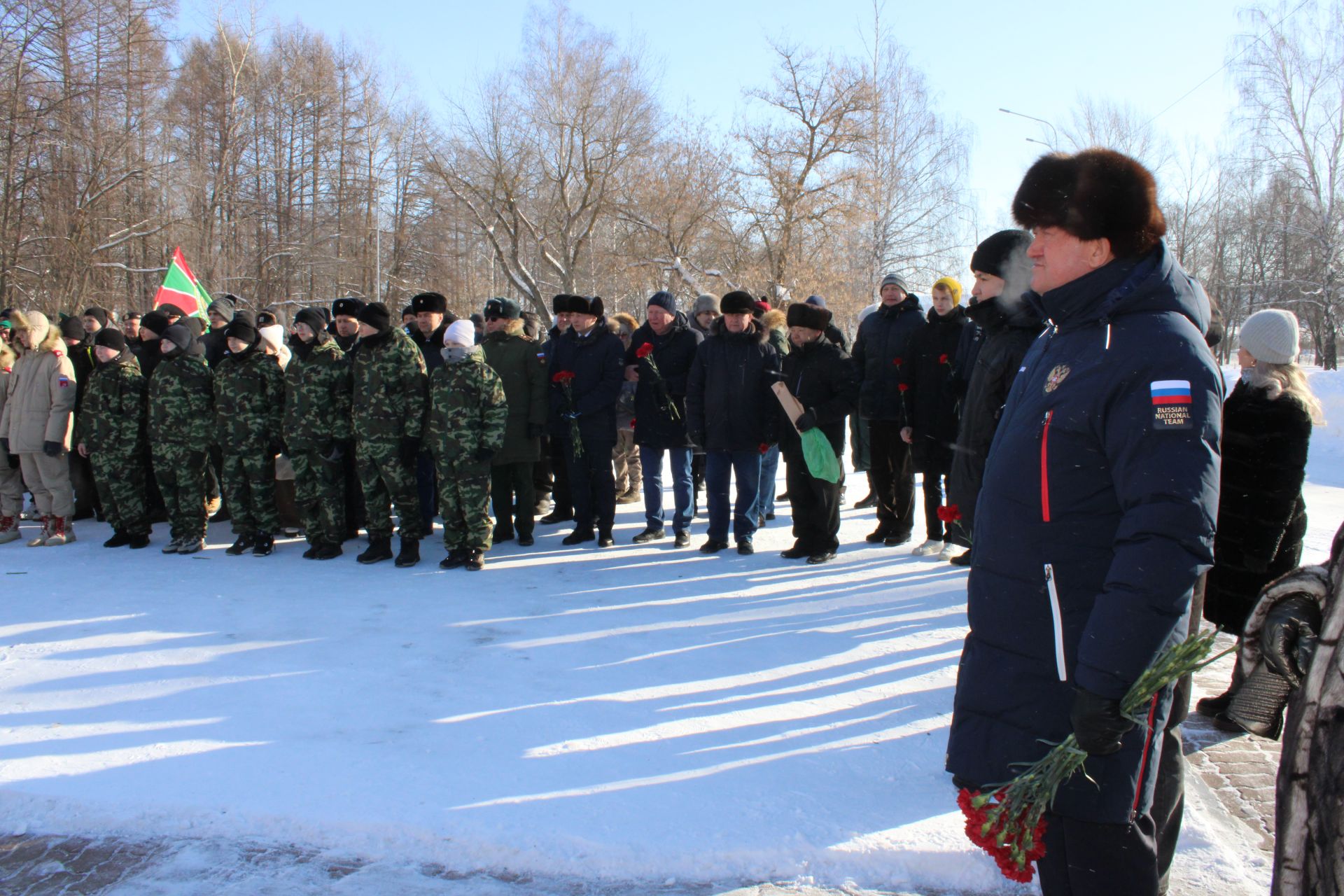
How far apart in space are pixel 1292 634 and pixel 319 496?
677cm

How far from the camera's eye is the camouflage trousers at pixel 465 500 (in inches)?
269

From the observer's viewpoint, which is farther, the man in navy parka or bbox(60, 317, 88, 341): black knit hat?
bbox(60, 317, 88, 341): black knit hat

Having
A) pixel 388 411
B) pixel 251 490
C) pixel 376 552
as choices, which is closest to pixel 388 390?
pixel 388 411

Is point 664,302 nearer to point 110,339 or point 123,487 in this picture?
point 110,339

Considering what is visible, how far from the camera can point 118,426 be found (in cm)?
774

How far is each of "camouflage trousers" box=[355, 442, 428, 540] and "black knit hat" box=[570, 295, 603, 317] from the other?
6.07ft

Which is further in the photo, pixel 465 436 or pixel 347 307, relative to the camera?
pixel 347 307

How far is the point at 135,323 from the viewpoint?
392 inches

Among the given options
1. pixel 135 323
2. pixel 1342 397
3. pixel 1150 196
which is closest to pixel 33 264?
pixel 135 323

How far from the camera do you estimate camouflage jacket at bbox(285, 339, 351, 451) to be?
7.03 meters

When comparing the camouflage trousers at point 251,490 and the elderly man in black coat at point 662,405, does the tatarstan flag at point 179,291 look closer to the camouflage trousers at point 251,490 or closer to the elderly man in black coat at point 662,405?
the camouflage trousers at point 251,490

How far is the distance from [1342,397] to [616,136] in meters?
23.9

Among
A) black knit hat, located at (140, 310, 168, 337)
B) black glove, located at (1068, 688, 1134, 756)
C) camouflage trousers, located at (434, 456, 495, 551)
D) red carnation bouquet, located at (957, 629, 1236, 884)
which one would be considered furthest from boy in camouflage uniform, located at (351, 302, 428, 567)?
black glove, located at (1068, 688, 1134, 756)

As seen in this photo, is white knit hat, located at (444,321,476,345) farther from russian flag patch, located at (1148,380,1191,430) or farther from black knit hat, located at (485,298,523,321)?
russian flag patch, located at (1148,380,1191,430)
